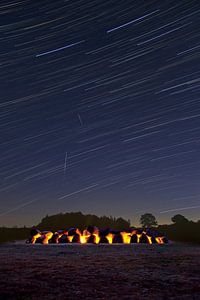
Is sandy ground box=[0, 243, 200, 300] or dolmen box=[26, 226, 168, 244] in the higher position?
dolmen box=[26, 226, 168, 244]

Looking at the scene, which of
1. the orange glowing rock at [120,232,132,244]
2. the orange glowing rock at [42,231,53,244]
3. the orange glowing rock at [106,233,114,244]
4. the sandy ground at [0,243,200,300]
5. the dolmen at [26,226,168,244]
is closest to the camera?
the sandy ground at [0,243,200,300]

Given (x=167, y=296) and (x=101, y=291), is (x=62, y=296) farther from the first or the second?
(x=167, y=296)

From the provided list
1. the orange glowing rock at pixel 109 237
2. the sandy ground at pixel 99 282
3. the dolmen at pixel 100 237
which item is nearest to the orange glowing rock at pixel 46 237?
the dolmen at pixel 100 237

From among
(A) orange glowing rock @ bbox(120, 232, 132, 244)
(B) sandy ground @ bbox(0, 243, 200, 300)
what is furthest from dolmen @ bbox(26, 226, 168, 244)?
(B) sandy ground @ bbox(0, 243, 200, 300)

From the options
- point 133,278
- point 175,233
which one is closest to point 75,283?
point 133,278

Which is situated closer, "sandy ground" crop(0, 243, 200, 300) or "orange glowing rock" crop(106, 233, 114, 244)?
"sandy ground" crop(0, 243, 200, 300)

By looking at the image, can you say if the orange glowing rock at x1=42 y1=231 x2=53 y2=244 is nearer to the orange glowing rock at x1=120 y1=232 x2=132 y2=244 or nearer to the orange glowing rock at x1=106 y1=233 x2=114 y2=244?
the orange glowing rock at x1=106 y1=233 x2=114 y2=244

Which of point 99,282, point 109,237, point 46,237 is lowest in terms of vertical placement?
point 99,282

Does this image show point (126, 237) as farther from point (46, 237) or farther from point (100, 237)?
point (46, 237)

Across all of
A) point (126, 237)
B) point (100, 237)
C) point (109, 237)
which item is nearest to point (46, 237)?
point (100, 237)

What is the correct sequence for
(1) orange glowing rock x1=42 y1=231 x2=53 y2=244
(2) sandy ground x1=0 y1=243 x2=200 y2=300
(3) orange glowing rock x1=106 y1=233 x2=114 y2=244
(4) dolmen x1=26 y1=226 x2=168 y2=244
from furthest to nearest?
1. (1) orange glowing rock x1=42 y1=231 x2=53 y2=244
2. (4) dolmen x1=26 y1=226 x2=168 y2=244
3. (3) orange glowing rock x1=106 y1=233 x2=114 y2=244
4. (2) sandy ground x1=0 y1=243 x2=200 y2=300

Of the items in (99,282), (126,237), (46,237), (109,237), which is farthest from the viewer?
(46,237)

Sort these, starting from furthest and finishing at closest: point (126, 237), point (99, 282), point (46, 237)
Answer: point (46, 237), point (126, 237), point (99, 282)

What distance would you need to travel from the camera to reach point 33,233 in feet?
91.6
